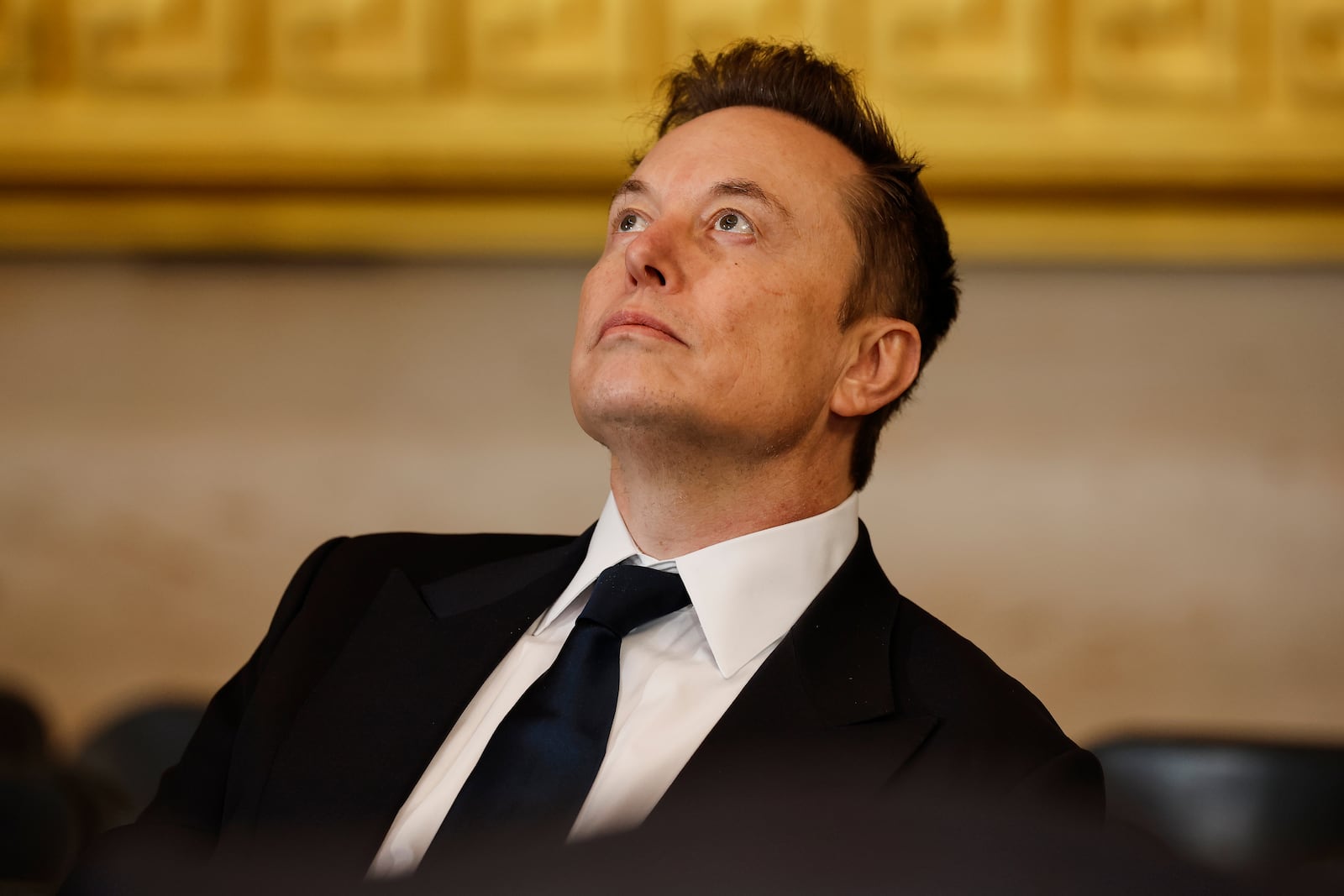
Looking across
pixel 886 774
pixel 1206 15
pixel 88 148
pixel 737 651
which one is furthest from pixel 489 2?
pixel 886 774

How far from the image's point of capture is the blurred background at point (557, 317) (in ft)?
6.13

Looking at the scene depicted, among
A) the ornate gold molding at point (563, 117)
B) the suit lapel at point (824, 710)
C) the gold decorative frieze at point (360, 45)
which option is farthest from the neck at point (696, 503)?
the gold decorative frieze at point (360, 45)

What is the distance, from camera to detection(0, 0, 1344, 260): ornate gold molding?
1858 mm

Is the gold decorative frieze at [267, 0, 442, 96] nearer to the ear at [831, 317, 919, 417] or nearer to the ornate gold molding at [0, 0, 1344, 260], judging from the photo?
the ornate gold molding at [0, 0, 1344, 260]

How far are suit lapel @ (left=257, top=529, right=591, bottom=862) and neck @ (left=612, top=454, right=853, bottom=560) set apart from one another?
0.05 meters

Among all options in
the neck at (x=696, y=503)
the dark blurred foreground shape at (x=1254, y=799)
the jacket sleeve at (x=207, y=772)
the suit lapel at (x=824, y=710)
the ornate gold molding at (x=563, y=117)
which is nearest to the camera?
the suit lapel at (x=824, y=710)

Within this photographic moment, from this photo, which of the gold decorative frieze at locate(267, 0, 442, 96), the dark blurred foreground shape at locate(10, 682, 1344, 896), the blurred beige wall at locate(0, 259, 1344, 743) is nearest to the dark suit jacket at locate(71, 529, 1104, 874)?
the dark blurred foreground shape at locate(10, 682, 1344, 896)

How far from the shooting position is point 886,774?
0.77 metres

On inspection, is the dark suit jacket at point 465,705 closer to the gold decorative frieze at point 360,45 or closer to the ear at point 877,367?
the ear at point 877,367

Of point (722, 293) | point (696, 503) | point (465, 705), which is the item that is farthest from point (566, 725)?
point (722, 293)

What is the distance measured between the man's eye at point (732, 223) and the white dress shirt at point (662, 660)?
0.22 meters

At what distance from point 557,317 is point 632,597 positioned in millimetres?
1067

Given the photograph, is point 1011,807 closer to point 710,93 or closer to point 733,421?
point 733,421

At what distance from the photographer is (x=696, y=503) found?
101 centimetres
